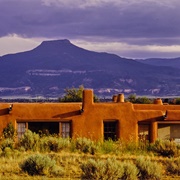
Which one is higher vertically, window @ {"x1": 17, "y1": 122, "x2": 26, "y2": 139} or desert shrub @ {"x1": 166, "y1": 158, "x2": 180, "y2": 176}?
window @ {"x1": 17, "y1": 122, "x2": 26, "y2": 139}

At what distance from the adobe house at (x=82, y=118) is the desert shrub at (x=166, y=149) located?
6.83 meters

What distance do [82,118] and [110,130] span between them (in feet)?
5.79

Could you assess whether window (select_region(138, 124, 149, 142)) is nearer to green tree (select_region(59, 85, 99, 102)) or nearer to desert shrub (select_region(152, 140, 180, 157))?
desert shrub (select_region(152, 140, 180, 157))

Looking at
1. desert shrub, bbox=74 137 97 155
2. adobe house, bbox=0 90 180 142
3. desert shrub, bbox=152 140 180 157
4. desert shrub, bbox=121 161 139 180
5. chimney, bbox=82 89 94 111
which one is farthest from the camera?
chimney, bbox=82 89 94 111

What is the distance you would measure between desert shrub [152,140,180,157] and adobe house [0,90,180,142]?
6.83 metres

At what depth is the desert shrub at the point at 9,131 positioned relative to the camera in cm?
3048

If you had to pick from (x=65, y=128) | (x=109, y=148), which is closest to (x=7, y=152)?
(x=109, y=148)

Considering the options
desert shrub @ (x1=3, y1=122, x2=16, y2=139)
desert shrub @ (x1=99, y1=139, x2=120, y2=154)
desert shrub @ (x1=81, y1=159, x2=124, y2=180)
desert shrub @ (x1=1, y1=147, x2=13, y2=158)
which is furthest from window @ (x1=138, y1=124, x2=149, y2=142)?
desert shrub @ (x1=81, y1=159, x2=124, y2=180)

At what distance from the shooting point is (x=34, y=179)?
17.8 m

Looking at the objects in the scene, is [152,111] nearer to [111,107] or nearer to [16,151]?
[111,107]

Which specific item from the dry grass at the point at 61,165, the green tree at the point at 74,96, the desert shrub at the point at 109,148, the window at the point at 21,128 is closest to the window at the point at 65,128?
the window at the point at 21,128

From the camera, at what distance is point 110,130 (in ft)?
107

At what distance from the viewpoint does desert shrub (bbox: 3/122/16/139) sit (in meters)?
30.5

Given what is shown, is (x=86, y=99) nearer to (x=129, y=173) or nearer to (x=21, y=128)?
(x=21, y=128)
